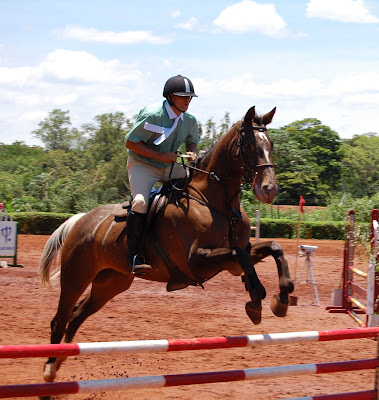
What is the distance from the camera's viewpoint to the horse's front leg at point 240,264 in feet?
13.4

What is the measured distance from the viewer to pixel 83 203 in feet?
92.1

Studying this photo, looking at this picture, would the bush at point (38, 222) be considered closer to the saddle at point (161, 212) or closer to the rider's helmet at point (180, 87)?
the saddle at point (161, 212)

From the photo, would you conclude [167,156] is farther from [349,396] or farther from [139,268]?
[349,396]

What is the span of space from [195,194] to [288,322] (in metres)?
4.12

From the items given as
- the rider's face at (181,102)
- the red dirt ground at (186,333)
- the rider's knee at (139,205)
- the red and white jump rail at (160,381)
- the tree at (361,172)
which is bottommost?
the red dirt ground at (186,333)

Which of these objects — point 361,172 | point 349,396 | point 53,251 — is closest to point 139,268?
point 53,251

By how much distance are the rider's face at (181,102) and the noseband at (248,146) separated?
0.62 metres

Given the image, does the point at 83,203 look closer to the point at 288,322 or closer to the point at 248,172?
→ the point at 288,322

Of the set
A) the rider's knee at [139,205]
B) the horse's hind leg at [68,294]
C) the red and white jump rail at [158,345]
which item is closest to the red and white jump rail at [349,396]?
the red and white jump rail at [158,345]

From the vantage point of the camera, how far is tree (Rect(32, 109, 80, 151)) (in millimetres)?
57766

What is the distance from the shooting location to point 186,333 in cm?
752

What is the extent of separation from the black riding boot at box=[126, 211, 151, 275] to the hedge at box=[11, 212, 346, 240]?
1841 cm

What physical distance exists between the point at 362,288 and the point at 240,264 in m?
4.84

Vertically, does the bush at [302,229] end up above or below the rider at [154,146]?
below
